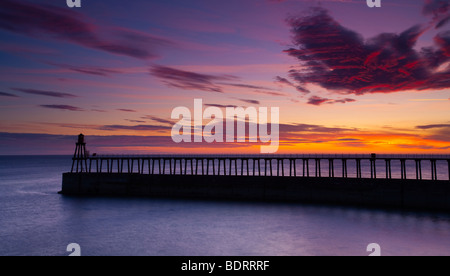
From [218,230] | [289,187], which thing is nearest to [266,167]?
[289,187]

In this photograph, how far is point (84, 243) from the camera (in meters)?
30.0

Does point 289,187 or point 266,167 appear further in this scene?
point 266,167

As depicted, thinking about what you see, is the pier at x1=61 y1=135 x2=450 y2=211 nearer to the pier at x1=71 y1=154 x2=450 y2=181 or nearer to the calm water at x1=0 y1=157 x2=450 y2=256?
the pier at x1=71 y1=154 x2=450 y2=181

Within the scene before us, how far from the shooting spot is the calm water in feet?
90.7

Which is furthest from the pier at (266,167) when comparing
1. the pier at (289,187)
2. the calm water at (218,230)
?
the calm water at (218,230)

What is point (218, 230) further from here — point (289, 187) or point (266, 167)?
point (266, 167)

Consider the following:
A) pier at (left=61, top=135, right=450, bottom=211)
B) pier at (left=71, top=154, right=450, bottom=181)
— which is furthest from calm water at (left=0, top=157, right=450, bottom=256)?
pier at (left=71, top=154, right=450, bottom=181)

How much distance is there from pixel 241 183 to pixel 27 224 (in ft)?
88.5

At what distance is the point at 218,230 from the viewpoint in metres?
33.4

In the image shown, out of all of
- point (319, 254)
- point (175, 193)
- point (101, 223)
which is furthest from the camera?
point (175, 193)

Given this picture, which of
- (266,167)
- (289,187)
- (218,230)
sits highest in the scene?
(266,167)

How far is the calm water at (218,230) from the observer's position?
2766cm

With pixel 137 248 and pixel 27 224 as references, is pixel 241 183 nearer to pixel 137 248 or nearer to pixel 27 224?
pixel 137 248
